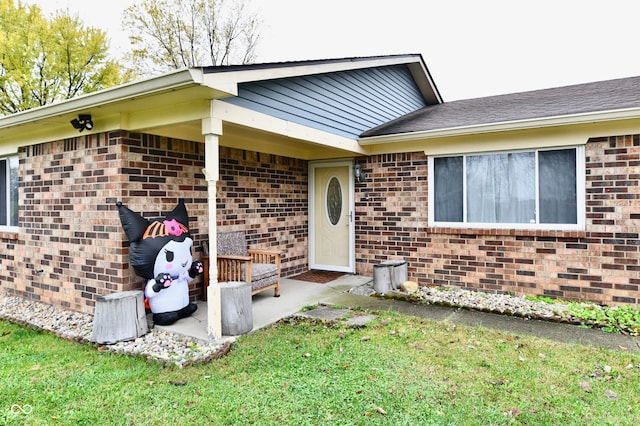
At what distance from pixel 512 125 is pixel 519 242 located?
69.6 inches

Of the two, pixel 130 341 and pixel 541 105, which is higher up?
pixel 541 105

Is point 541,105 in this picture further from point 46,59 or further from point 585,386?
point 46,59

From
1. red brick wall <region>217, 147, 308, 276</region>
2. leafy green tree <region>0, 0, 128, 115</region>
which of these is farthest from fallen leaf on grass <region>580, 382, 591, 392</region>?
leafy green tree <region>0, 0, 128, 115</region>

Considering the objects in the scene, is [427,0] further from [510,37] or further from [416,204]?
[416,204]

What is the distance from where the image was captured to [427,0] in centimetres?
1689

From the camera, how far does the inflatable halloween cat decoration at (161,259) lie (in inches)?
177

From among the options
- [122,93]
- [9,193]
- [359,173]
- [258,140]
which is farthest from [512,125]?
[9,193]

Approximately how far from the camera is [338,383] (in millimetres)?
3197

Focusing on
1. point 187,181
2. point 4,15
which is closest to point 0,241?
point 187,181

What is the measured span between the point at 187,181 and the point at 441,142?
409 cm

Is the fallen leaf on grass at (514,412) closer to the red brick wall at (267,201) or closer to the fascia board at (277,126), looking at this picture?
the fascia board at (277,126)

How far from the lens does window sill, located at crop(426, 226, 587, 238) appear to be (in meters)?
5.54

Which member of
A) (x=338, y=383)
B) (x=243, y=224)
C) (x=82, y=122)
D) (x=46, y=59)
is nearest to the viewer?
(x=338, y=383)

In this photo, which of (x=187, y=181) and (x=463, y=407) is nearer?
(x=463, y=407)
